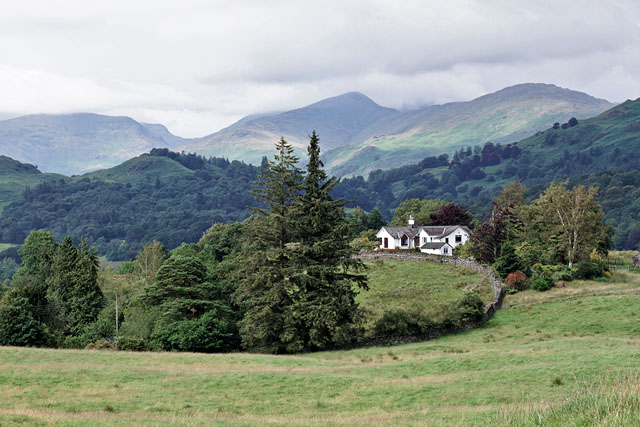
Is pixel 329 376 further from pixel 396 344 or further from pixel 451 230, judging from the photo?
pixel 451 230

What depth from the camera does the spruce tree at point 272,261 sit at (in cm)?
4416

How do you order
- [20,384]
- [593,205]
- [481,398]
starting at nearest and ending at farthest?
[481,398] → [20,384] → [593,205]

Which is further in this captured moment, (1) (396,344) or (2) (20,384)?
(1) (396,344)

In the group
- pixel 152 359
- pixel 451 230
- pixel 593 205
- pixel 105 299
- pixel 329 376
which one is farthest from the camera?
pixel 451 230

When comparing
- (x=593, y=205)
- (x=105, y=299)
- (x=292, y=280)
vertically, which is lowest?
(x=105, y=299)

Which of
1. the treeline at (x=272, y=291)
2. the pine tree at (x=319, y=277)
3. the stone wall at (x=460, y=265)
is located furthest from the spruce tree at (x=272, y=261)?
the stone wall at (x=460, y=265)

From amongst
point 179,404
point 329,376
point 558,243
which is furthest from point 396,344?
point 558,243

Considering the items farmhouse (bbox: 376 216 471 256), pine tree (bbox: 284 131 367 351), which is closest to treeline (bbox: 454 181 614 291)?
farmhouse (bbox: 376 216 471 256)

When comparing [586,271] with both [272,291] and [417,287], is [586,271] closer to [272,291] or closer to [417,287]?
[417,287]

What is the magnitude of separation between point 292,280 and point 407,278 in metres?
29.4

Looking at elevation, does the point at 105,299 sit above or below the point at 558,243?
below

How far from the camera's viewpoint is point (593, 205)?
69.7m

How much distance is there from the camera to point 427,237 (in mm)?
104750

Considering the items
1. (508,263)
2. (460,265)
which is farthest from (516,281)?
(460,265)
